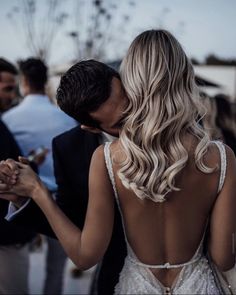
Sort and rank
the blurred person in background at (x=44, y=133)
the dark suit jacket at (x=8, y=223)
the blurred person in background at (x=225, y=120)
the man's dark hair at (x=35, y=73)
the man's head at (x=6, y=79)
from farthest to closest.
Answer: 1. the blurred person in background at (x=225, y=120)
2. the man's dark hair at (x=35, y=73)
3. the blurred person in background at (x=44, y=133)
4. the man's head at (x=6, y=79)
5. the dark suit jacket at (x=8, y=223)

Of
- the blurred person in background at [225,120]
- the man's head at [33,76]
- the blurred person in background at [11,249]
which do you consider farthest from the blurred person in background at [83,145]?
the blurred person in background at [225,120]

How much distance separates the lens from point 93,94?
1504 millimetres

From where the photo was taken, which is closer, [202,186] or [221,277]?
[202,186]

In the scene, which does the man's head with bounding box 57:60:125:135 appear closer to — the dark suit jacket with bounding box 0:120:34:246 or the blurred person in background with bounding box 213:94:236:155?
the dark suit jacket with bounding box 0:120:34:246

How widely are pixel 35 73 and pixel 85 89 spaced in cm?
260

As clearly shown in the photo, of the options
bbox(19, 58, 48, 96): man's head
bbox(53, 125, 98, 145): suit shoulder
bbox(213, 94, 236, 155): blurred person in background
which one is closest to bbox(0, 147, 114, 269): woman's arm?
bbox(53, 125, 98, 145): suit shoulder

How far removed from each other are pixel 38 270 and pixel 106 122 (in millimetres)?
3594

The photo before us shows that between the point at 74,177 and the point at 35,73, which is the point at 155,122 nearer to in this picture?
the point at 74,177

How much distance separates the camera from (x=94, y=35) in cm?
1016

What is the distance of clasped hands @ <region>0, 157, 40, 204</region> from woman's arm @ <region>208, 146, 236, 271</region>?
654 millimetres

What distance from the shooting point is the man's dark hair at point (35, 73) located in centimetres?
401

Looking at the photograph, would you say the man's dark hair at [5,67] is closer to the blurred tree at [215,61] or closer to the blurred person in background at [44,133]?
the blurred person in background at [44,133]

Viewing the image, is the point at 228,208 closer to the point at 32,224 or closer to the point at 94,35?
the point at 32,224

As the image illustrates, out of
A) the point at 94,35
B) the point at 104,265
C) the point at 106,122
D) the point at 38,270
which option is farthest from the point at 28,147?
the point at 94,35
